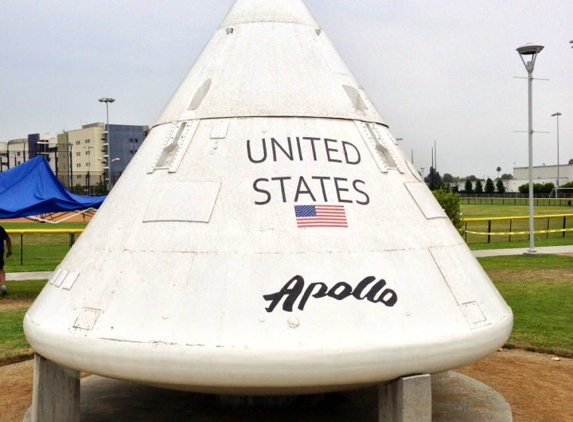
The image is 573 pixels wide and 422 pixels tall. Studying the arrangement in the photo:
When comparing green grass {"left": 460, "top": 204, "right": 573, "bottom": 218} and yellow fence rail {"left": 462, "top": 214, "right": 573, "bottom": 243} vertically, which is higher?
green grass {"left": 460, "top": 204, "right": 573, "bottom": 218}

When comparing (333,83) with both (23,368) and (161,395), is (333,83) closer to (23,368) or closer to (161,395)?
(161,395)

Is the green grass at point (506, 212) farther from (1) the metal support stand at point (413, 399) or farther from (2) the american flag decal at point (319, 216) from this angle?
(1) the metal support stand at point (413, 399)

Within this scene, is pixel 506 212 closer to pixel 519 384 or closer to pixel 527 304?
pixel 527 304

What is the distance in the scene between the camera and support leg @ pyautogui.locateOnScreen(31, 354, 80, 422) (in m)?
5.29

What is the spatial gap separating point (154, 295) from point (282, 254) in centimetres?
97

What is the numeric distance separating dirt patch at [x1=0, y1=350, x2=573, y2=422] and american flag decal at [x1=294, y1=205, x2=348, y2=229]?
9.87 feet

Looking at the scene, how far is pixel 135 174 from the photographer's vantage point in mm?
5961

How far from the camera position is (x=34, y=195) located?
1259cm

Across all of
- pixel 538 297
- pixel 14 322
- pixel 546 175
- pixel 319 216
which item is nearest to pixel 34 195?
pixel 14 322

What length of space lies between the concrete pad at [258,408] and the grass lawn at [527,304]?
2.67 m

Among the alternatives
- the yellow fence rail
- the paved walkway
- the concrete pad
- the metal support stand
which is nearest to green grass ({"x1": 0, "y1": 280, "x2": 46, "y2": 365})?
the paved walkway

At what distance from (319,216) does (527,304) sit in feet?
28.5

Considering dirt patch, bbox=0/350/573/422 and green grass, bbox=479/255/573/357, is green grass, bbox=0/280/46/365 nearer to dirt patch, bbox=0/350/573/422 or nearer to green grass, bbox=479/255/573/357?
dirt patch, bbox=0/350/573/422

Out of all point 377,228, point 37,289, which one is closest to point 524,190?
point 37,289
